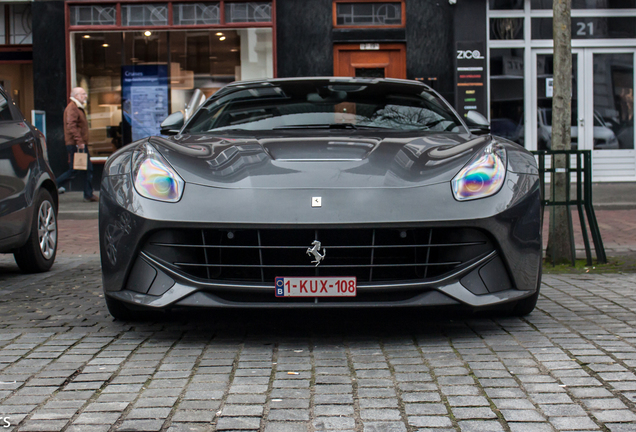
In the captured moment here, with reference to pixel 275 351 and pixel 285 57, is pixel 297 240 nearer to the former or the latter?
pixel 275 351

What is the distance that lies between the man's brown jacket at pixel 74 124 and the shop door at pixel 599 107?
798cm

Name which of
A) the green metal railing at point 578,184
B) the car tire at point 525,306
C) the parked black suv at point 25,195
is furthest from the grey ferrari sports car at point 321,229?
the green metal railing at point 578,184

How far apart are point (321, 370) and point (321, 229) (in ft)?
2.05

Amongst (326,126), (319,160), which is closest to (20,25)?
(326,126)

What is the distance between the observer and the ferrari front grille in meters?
3.48

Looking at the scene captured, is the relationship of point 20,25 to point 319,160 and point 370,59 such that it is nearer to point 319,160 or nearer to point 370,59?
point 370,59

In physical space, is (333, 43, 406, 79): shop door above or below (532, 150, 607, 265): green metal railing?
above

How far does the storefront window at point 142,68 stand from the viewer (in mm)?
14203

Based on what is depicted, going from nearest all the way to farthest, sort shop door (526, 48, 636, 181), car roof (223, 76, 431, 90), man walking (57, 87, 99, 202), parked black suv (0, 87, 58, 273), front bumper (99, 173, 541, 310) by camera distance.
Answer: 1. front bumper (99, 173, 541, 310)
2. car roof (223, 76, 431, 90)
3. parked black suv (0, 87, 58, 273)
4. man walking (57, 87, 99, 202)
5. shop door (526, 48, 636, 181)

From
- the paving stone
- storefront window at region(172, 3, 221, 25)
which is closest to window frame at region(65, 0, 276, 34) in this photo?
storefront window at region(172, 3, 221, 25)

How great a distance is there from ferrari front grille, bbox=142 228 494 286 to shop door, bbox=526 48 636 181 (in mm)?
11555

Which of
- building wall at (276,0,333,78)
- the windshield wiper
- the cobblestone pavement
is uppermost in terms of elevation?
building wall at (276,0,333,78)

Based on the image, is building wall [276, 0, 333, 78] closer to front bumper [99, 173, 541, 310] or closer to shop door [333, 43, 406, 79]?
shop door [333, 43, 406, 79]

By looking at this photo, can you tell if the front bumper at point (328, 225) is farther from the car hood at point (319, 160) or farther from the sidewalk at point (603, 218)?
the sidewalk at point (603, 218)
